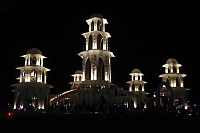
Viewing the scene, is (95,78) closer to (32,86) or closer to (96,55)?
(96,55)

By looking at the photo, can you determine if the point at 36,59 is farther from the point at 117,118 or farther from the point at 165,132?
the point at 165,132

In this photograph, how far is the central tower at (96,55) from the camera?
170ft

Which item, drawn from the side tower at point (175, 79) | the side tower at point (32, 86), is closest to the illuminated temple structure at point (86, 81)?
the side tower at point (32, 86)

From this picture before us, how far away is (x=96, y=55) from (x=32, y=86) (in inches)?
446

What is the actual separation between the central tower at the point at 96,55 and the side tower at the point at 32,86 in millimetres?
7102

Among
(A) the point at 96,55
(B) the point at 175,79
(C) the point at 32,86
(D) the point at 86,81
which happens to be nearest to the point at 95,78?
(D) the point at 86,81

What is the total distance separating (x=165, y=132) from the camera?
62.8ft

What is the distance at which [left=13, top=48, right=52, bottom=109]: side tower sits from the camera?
5206cm

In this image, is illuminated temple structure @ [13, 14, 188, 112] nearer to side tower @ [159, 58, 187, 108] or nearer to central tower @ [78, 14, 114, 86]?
central tower @ [78, 14, 114, 86]

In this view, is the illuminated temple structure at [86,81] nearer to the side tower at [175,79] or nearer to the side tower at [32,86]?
the side tower at [32,86]

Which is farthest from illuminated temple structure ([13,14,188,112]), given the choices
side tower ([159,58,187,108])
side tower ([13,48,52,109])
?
side tower ([159,58,187,108])

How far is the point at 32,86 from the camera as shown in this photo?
→ 5209 cm

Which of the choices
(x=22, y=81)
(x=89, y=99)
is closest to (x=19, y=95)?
(x=22, y=81)

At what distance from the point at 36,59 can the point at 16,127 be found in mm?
35952
